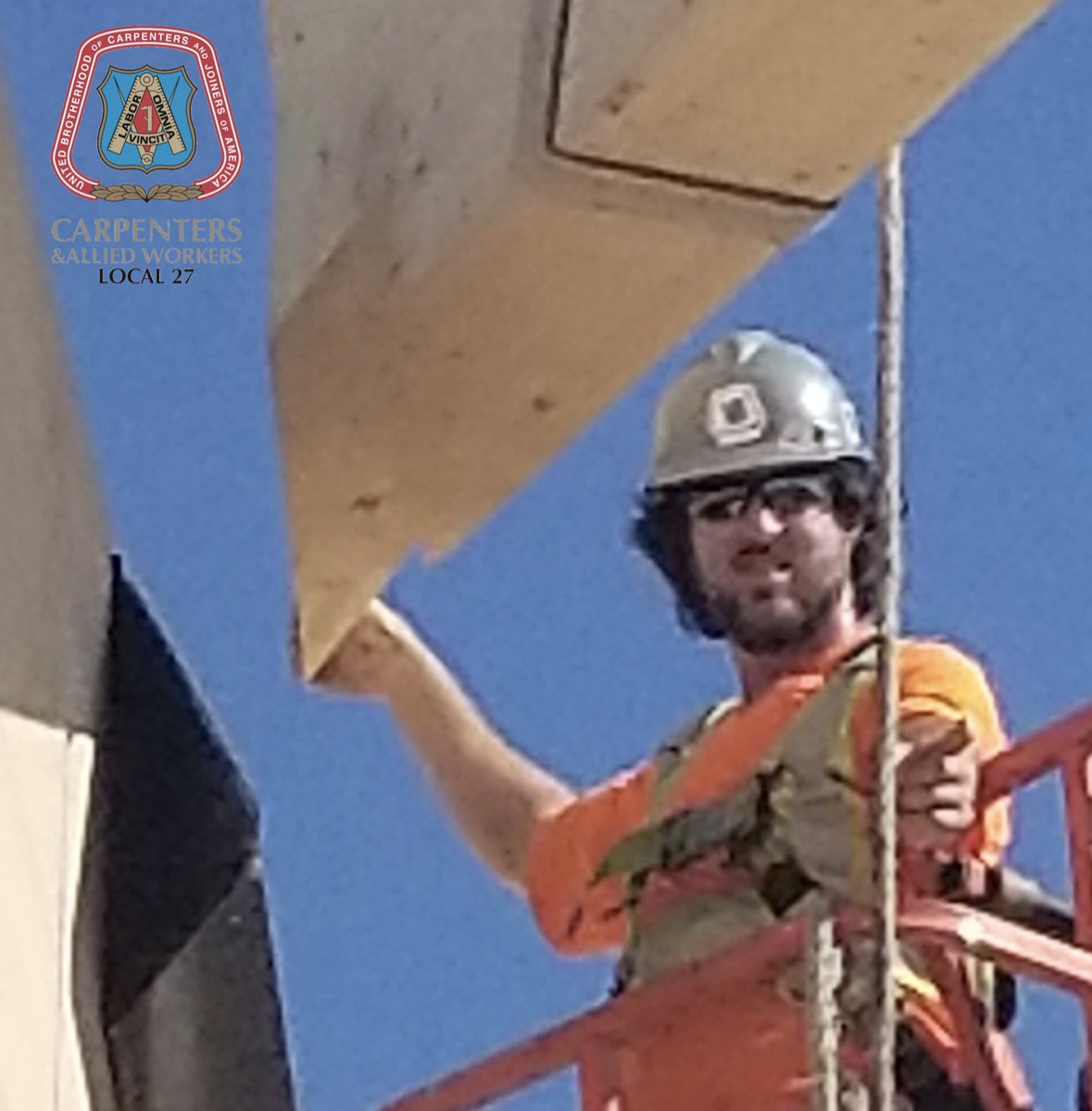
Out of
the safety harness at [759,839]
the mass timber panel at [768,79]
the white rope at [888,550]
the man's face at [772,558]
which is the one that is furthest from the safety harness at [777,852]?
the mass timber panel at [768,79]

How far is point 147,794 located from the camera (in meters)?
3.38

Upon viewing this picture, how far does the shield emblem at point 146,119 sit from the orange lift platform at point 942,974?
1854 mm

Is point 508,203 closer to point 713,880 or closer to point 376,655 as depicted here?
point 713,880

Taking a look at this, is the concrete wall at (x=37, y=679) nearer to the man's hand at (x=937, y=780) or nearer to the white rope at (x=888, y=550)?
the man's hand at (x=937, y=780)

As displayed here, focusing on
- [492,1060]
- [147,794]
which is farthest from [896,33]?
[147,794]

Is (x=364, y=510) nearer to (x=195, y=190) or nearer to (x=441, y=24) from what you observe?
(x=441, y=24)

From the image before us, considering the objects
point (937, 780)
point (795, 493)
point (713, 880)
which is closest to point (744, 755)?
point (713, 880)

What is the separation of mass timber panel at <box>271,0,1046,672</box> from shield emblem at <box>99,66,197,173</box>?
1.77 m

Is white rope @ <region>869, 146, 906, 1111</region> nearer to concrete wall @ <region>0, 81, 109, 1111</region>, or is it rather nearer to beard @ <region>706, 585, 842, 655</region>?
concrete wall @ <region>0, 81, 109, 1111</region>

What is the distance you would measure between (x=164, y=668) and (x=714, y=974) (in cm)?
90

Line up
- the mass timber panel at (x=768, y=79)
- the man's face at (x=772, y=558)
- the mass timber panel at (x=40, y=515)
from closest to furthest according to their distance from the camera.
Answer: the mass timber panel at (x=768, y=79)
the mass timber panel at (x=40, y=515)
the man's face at (x=772, y=558)

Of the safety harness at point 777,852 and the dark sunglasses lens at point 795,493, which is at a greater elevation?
the dark sunglasses lens at point 795,493

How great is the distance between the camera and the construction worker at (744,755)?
2834mm

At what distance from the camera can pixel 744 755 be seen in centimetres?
309
